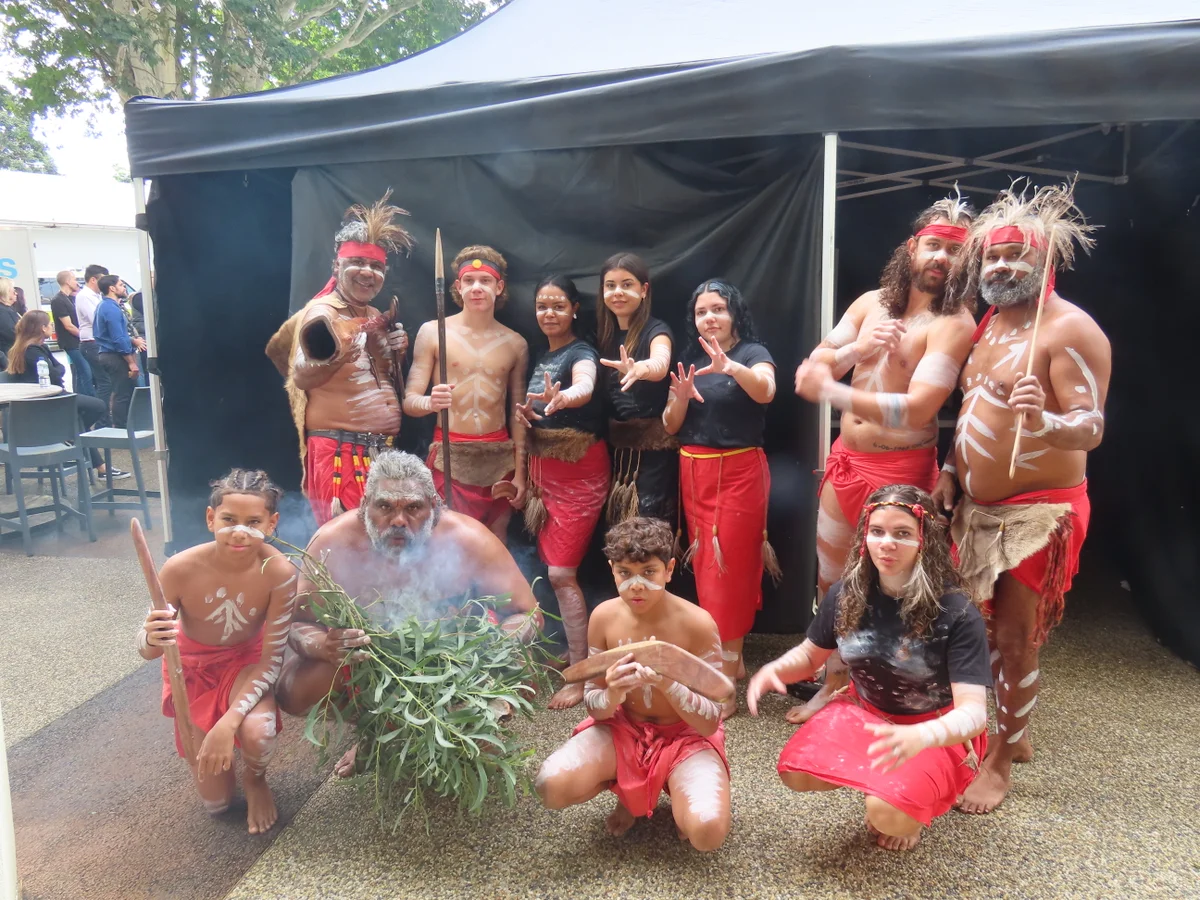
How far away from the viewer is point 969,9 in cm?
308

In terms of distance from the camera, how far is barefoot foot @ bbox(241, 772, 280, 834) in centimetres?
224

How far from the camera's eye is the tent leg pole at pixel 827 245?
2793 millimetres

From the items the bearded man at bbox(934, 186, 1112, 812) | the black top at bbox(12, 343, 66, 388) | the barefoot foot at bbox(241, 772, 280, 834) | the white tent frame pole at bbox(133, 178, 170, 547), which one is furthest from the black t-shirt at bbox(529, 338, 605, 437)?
the black top at bbox(12, 343, 66, 388)

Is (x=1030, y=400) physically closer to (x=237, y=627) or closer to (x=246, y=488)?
(x=246, y=488)

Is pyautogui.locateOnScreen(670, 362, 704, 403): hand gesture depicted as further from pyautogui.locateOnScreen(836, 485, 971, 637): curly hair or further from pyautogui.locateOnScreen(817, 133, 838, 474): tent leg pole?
pyautogui.locateOnScreen(836, 485, 971, 637): curly hair

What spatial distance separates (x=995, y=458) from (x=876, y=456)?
1.25 ft

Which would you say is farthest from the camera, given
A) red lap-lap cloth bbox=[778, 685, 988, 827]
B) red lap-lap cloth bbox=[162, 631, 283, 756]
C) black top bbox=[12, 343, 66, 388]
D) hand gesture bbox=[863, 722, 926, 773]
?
black top bbox=[12, 343, 66, 388]

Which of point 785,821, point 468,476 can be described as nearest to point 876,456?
point 785,821

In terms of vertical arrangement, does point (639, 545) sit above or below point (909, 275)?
below

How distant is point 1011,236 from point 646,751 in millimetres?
1796

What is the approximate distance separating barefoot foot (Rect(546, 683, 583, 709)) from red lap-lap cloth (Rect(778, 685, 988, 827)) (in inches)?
38.7

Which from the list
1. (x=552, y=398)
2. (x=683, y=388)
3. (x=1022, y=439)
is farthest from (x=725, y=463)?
(x=1022, y=439)

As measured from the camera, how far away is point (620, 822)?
219 cm

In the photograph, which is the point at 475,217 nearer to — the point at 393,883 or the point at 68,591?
the point at 393,883
